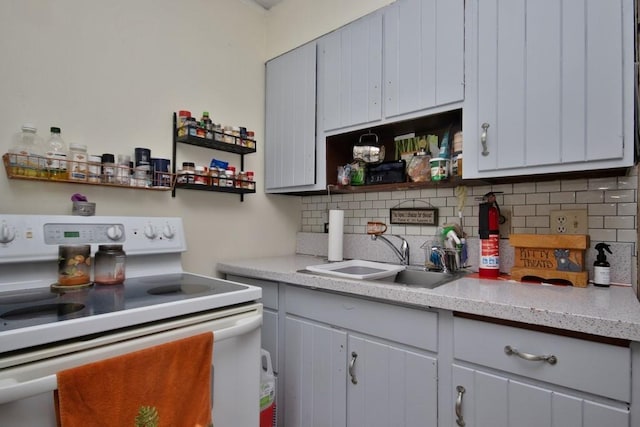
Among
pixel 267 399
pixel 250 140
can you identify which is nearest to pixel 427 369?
pixel 267 399

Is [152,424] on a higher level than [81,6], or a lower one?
lower

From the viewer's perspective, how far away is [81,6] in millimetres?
1538

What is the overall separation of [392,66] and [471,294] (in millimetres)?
1181

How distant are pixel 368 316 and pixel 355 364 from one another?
8.8 inches

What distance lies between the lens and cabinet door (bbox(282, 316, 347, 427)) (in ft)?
4.84

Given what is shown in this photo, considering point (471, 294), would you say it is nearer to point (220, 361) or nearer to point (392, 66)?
point (220, 361)

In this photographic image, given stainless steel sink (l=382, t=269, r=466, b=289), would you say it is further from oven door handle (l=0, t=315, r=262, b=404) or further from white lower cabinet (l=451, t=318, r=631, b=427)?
oven door handle (l=0, t=315, r=262, b=404)

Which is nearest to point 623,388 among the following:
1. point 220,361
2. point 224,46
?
point 220,361

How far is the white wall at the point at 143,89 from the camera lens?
140 centimetres

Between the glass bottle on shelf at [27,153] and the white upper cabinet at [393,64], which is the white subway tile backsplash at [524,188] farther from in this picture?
the glass bottle on shelf at [27,153]

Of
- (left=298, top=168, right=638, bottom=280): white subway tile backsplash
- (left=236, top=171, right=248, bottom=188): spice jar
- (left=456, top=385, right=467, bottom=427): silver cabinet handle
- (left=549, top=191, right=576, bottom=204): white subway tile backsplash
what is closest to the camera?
(left=456, top=385, right=467, bottom=427): silver cabinet handle

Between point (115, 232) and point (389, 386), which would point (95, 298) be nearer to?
point (115, 232)

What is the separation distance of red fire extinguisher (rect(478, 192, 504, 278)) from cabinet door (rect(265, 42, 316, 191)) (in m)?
0.98

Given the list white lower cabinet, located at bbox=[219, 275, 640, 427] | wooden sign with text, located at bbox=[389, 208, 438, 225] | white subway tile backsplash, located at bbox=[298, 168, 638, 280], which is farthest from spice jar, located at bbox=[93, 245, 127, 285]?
wooden sign with text, located at bbox=[389, 208, 438, 225]
